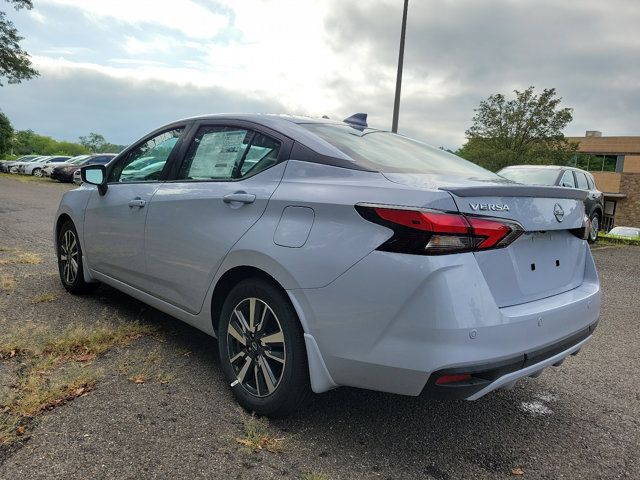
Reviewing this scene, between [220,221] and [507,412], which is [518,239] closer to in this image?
[507,412]

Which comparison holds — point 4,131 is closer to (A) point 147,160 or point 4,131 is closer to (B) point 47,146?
(A) point 147,160

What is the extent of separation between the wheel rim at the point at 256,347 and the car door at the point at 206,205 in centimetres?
34

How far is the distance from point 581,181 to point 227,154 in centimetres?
1089

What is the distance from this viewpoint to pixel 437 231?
2.20 m

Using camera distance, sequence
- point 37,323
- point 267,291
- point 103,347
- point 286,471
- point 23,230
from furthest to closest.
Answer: point 23,230
point 37,323
point 103,347
point 267,291
point 286,471

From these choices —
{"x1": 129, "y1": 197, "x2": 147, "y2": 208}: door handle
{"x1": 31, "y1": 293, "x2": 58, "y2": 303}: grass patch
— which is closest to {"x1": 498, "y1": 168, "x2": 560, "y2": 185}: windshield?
{"x1": 129, "y1": 197, "x2": 147, "y2": 208}: door handle

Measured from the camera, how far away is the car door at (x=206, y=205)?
2951 mm

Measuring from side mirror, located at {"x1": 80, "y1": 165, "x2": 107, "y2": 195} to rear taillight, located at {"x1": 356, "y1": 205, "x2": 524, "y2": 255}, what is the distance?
288 cm

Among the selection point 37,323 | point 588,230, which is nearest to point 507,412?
point 588,230

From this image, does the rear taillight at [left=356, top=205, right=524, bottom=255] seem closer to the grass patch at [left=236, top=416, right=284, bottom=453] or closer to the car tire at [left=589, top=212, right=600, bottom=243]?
the grass patch at [left=236, top=416, right=284, bottom=453]

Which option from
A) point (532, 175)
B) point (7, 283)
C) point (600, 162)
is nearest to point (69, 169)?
point (532, 175)

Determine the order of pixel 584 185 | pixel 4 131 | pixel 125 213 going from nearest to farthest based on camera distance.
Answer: pixel 125 213 < pixel 584 185 < pixel 4 131

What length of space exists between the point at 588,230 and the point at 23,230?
9.01 m

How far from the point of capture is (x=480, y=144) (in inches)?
A: 1237
